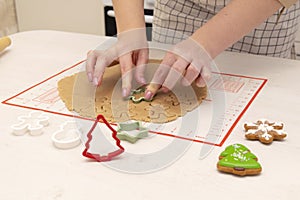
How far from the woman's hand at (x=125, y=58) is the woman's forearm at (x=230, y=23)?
12 centimetres

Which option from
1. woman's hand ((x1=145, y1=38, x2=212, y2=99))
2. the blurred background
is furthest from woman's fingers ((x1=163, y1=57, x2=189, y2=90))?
the blurred background

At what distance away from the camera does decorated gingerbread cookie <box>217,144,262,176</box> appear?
20.8 inches

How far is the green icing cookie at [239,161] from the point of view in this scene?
1.73 feet

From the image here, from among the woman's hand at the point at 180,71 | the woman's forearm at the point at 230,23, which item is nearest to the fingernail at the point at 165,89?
the woman's hand at the point at 180,71

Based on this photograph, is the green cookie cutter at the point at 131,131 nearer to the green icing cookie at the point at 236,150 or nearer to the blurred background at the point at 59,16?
the green icing cookie at the point at 236,150

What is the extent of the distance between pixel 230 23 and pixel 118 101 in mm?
251

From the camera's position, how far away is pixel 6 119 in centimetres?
68

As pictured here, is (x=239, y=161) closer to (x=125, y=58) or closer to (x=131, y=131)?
(x=131, y=131)

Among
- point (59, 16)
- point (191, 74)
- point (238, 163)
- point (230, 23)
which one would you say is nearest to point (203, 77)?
point (191, 74)

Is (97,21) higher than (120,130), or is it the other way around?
(120,130)

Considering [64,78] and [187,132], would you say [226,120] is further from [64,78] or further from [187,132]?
[64,78]

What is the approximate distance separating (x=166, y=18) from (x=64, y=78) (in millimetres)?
352

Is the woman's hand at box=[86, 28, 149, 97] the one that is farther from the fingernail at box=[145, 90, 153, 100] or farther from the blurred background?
the blurred background

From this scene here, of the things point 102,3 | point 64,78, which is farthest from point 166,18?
point 102,3
